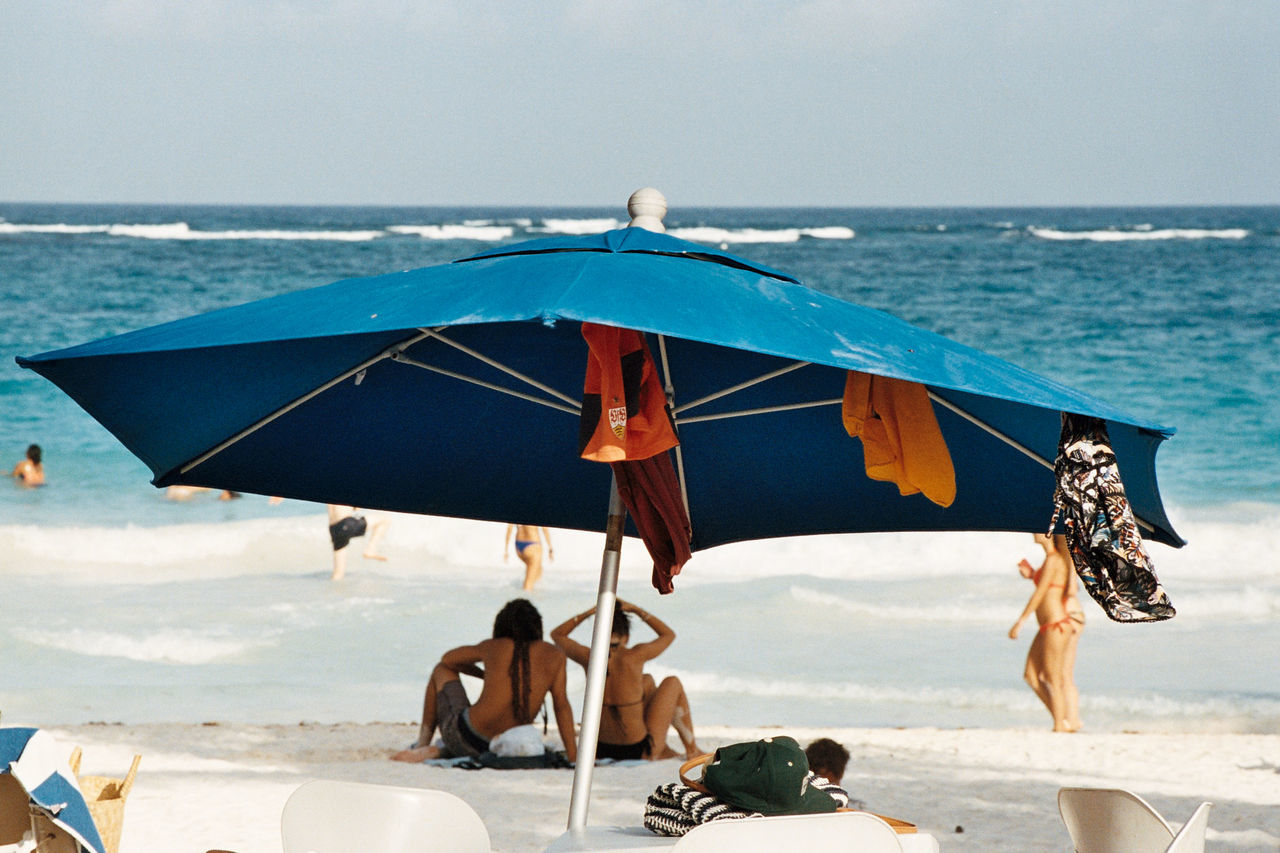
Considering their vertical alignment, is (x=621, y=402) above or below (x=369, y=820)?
above

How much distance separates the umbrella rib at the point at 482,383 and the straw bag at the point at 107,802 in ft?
4.11

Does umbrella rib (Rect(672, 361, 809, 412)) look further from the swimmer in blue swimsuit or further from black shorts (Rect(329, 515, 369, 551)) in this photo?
black shorts (Rect(329, 515, 369, 551))

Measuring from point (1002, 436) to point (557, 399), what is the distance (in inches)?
51.2

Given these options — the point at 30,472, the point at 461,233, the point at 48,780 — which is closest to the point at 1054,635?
the point at 48,780

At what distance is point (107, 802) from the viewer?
3.50 m

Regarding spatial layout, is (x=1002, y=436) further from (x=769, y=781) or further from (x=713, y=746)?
(x=713, y=746)


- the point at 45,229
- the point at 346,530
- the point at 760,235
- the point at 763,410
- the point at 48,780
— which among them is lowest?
the point at 346,530

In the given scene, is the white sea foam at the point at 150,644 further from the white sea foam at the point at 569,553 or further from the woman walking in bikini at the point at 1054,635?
the woman walking in bikini at the point at 1054,635

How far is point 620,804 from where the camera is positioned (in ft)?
20.0

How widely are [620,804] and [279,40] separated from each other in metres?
38.9

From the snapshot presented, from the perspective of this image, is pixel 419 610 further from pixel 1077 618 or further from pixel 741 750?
pixel 741 750

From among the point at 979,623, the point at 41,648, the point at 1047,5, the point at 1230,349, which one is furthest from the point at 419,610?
the point at 1047,5

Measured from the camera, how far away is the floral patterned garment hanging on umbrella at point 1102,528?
296cm

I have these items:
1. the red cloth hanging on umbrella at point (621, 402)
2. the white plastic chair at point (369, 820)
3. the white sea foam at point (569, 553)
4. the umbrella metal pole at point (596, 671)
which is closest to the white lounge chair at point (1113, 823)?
the umbrella metal pole at point (596, 671)
